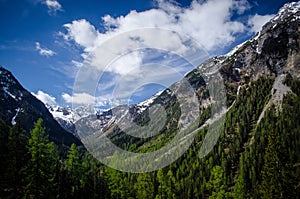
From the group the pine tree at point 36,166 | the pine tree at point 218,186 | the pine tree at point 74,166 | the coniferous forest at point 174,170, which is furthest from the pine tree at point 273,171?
the pine tree at point 74,166

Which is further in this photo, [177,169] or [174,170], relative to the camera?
[174,170]

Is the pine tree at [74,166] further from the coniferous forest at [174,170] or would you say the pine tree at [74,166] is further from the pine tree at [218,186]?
the pine tree at [218,186]

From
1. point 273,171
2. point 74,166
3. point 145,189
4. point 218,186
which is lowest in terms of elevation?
point 218,186

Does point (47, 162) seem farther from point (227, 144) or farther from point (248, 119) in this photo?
point (248, 119)

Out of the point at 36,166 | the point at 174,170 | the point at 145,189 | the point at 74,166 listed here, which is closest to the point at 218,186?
the point at 145,189

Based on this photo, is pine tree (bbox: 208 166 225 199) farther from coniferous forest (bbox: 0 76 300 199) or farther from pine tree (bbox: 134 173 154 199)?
pine tree (bbox: 134 173 154 199)

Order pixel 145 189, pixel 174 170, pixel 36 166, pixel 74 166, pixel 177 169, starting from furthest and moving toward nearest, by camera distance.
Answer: pixel 174 170, pixel 177 169, pixel 145 189, pixel 74 166, pixel 36 166

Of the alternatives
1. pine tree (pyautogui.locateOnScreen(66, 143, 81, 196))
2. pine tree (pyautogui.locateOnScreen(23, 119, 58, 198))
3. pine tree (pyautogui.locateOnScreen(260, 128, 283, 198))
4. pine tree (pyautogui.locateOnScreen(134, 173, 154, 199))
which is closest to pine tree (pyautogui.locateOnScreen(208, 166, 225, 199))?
pine tree (pyautogui.locateOnScreen(260, 128, 283, 198))

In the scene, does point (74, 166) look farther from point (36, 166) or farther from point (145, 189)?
point (36, 166)

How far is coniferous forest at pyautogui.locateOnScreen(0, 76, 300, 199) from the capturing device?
40.7m

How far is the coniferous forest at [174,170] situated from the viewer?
4069cm

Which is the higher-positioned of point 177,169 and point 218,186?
point 177,169

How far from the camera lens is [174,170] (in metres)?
158

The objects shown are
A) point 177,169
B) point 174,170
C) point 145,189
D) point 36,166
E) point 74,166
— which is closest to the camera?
point 36,166
